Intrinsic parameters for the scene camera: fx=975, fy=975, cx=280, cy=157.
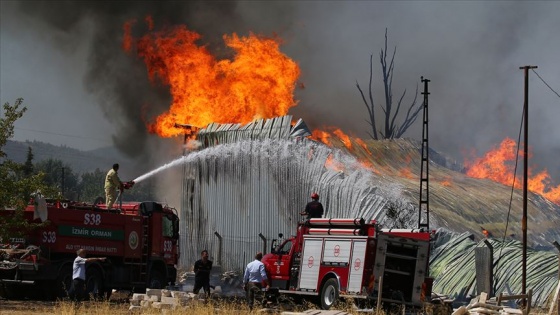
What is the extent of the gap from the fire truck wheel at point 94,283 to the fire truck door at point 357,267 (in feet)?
24.3

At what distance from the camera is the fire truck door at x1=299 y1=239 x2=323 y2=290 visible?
1021 inches

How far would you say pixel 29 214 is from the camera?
85.6 feet

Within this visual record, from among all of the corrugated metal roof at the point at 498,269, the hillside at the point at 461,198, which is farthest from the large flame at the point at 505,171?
the corrugated metal roof at the point at 498,269

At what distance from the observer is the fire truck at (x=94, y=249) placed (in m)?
25.9

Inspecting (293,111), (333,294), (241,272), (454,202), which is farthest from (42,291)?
(293,111)

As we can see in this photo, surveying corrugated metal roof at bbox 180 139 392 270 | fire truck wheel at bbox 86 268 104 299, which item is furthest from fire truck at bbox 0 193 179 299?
corrugated metal roof at bbox 180 139 392 270

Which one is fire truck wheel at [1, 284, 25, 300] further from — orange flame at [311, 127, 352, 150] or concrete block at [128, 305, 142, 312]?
orange flame at [311, 127, 352, 150]

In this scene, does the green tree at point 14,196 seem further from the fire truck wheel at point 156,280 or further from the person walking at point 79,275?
the fire truck wheel at point 156,280

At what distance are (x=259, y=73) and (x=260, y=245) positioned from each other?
320 inches

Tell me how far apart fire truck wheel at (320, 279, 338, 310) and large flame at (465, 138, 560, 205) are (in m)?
32.7

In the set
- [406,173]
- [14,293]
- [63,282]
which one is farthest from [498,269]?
[406,173]

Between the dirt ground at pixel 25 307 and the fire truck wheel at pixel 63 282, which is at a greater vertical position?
the fire truck wheel at pixel 63 282

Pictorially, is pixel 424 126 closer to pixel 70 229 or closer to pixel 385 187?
pixel 385 187

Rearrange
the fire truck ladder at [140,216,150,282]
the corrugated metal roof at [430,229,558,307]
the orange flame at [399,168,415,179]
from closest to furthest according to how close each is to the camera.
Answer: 1. the corrugated metal roof at [430,229,558,307]
2. the fire truck ladder at [140,216,150,282]
3. the orange flame at [399,168,415,179]
